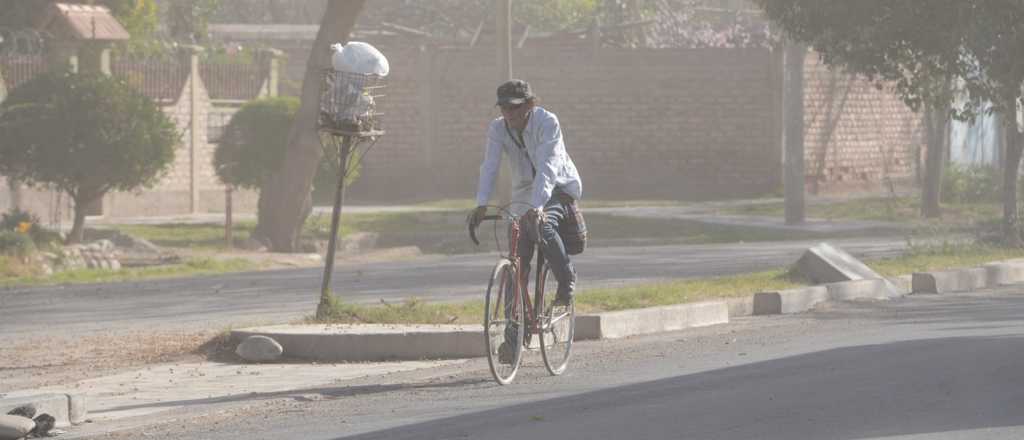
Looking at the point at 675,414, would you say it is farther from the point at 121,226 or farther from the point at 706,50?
the point at 706,50

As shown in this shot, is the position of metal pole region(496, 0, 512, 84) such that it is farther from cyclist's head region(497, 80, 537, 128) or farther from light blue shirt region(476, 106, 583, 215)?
cyclist's head region(497, 80, 537, 128)

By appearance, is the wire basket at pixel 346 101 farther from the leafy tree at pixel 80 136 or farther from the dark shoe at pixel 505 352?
the leafy tree at pixel 80 136

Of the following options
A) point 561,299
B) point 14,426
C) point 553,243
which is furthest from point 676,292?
point 14,426

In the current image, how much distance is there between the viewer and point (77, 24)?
88.5 feet

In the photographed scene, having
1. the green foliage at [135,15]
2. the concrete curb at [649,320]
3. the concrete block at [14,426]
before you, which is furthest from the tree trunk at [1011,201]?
the green foliage at [135,15]

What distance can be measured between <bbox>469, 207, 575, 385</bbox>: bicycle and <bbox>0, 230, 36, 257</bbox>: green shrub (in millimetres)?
12059

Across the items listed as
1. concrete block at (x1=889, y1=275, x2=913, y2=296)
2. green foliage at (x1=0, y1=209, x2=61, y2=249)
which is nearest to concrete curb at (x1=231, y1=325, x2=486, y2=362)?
concrete block at (x1=889, y1=275, x2=913, y2=296)

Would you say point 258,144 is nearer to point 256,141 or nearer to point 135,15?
point 256,141

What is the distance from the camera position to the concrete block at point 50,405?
907 cm

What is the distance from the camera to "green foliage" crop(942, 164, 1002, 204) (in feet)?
110

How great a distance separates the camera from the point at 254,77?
33.2m

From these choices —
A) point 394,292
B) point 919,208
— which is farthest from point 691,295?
point 919,208

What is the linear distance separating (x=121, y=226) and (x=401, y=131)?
10.6 metres

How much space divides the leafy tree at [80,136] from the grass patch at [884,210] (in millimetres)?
12135
